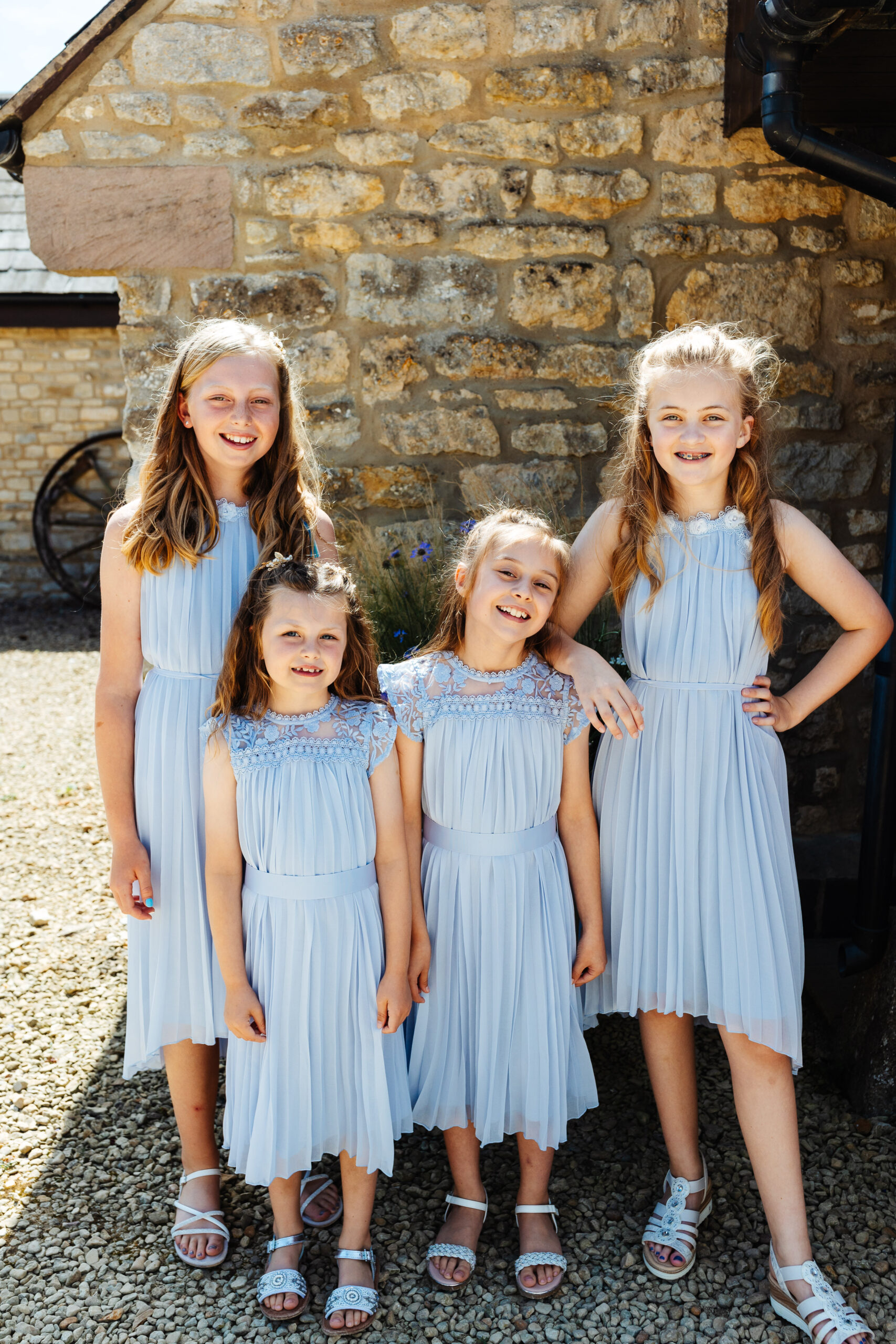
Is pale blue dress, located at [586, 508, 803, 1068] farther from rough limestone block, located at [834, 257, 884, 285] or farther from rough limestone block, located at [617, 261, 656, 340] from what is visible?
rough limestone block, located at [834, 257, 884, 285]

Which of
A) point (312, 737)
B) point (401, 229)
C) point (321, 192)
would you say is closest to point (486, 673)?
A: point (312, 737)

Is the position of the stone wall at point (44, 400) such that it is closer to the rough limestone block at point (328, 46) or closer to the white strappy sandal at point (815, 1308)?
the rough limestone block at point (328, 46)

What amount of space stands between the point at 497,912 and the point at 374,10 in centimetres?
289

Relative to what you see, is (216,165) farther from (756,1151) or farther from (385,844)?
(756,1151)

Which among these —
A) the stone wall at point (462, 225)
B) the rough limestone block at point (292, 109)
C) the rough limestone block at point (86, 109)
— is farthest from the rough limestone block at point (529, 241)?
the rough limestone block at point (86, 109)

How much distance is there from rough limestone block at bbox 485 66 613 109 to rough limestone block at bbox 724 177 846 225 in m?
0.54

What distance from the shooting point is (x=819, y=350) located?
137 inches

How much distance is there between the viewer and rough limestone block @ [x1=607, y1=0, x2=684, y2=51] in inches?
126

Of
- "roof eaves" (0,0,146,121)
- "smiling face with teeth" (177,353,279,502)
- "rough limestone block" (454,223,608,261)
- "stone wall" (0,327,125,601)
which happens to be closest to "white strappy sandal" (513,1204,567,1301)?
"smiling face with teeth" (177,353,279,502)

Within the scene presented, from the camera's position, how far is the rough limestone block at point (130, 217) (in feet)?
10.5

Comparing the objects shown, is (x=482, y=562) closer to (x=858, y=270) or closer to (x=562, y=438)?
(x=562, y=438)

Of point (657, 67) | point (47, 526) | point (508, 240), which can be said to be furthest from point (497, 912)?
point (47, 526)

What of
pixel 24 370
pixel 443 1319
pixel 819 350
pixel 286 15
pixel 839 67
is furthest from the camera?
pixel 24 370

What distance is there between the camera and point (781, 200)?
131 inches
